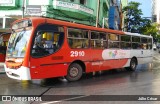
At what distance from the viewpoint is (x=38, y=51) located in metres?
10.5

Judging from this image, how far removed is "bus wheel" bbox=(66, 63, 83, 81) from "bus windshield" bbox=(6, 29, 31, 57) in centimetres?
249

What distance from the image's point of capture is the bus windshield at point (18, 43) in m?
10.4

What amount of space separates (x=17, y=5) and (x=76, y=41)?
43.2ft

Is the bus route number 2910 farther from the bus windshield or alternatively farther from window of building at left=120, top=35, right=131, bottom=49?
window of building at left=120, top=35, right=131, bottom=49

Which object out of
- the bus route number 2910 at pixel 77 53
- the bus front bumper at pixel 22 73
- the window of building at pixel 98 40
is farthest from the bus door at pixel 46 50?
the window of building at pixel 98 40

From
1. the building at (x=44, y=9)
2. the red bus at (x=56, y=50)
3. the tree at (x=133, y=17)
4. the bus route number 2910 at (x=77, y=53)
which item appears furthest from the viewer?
the tree at (x=133, y=17)

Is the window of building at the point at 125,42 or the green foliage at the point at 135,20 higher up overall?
the green foliage at the point at 135,20

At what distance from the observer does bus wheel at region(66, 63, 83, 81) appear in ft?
39.2

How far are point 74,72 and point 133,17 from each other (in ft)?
130

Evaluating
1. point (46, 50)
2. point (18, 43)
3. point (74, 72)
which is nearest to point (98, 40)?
point (74, 72)

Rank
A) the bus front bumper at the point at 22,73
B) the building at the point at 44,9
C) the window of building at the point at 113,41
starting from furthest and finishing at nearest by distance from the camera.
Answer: the building at the point at 44,9 → the window of building at the point at 113,41 → the bus front bumper at the point at 22,73

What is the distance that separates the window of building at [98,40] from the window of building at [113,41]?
0.55 m

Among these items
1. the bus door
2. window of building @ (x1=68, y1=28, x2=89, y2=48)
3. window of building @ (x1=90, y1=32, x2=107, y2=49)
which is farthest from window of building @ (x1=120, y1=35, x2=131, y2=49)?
the bus door

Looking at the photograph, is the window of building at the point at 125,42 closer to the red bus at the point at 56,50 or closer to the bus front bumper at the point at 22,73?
the red bus at the point at 56,50
